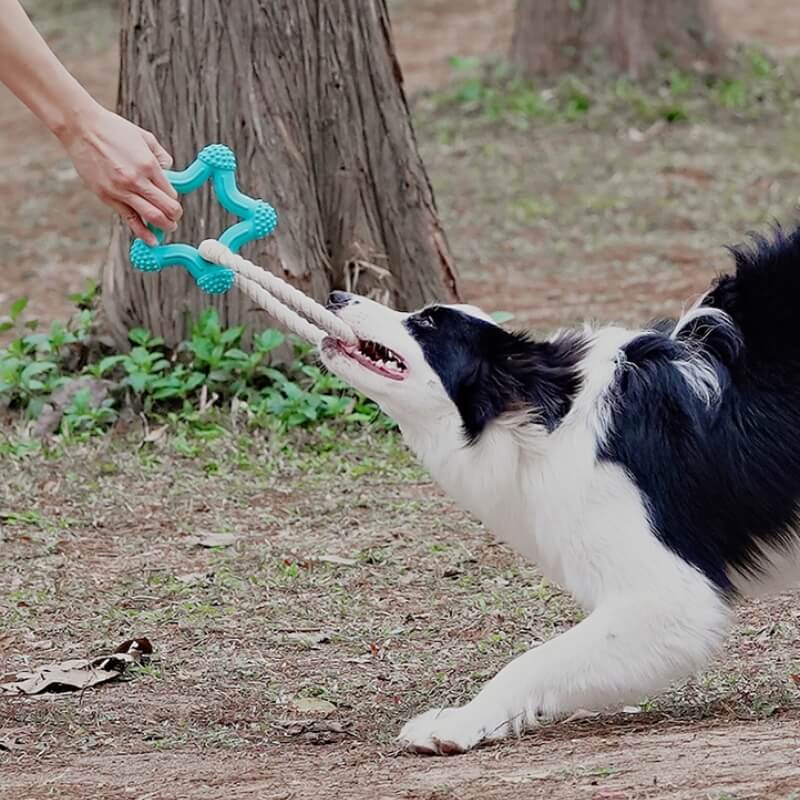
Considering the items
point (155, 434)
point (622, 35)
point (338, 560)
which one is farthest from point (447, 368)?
point (622, 35)

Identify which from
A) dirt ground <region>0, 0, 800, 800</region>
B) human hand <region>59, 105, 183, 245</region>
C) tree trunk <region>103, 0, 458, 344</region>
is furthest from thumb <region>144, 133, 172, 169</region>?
tree trunk <region>103, 0, 458, 344</region>

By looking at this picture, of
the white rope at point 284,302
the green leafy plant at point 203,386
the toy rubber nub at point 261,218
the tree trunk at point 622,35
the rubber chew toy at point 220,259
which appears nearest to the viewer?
the white rope at point 284,302

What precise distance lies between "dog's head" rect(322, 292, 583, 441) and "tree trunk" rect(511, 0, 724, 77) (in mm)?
9878

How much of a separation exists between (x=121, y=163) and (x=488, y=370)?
3.11 ft

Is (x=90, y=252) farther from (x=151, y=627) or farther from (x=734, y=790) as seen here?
(x=734, y=790)

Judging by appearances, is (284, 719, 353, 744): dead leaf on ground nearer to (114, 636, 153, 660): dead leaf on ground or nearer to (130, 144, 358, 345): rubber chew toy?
(114, 636, 153, 660): dead leaf on ground

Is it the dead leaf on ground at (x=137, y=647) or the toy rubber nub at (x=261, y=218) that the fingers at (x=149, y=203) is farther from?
the dead leaf on ground at (x=137, y=647)

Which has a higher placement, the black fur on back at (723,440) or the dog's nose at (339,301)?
the dog's nose at (339,301)

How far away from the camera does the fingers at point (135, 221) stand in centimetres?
395

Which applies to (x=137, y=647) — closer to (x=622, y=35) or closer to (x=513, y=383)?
(x=513, y=383)

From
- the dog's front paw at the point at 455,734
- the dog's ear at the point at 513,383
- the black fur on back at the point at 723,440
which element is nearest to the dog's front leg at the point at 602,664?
the dog's front paw at the point at 455,734

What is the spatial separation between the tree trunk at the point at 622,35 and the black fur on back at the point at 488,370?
987cm

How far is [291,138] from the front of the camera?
6652 millimetres

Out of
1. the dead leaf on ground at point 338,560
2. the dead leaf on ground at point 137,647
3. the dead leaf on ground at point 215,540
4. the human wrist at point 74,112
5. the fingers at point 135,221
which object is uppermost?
the human wrist at point 74,112
